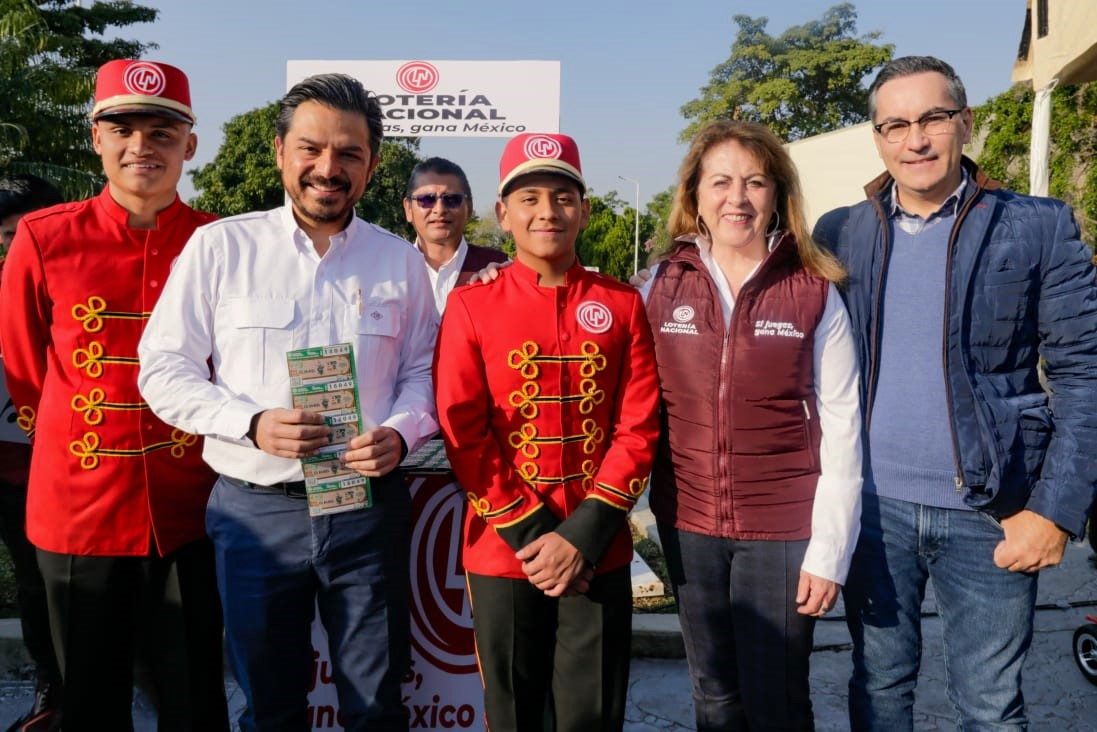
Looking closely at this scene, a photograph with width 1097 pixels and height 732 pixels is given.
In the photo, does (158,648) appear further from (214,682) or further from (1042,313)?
(1042,313)

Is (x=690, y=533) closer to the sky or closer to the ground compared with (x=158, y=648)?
closer to the sky

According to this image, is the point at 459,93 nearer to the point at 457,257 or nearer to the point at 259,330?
the point at 457,257

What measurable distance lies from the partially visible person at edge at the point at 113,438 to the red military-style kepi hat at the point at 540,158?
107 centimetres

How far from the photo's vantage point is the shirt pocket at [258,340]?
2258mm

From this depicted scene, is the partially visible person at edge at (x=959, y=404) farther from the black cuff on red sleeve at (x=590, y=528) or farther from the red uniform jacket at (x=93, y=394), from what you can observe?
the red uniform jacket at (x=93, y=394)

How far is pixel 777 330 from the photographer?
2.36m

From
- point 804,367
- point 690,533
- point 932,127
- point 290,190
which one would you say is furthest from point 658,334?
point 290,190

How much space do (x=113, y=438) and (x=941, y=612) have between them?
261 cm

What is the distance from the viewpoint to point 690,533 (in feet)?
8.00

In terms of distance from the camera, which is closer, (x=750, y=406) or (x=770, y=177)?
(x=750, y=406)

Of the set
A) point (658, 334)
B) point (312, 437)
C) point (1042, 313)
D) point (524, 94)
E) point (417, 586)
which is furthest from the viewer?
point (524, 94)

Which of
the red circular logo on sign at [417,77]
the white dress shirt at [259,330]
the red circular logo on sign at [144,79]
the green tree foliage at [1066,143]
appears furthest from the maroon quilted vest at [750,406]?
the green tree foliage at [1066,143]

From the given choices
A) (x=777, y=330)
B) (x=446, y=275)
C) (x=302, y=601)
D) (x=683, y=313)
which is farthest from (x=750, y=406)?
(x=446, y=275)

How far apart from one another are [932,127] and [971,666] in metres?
1.62
